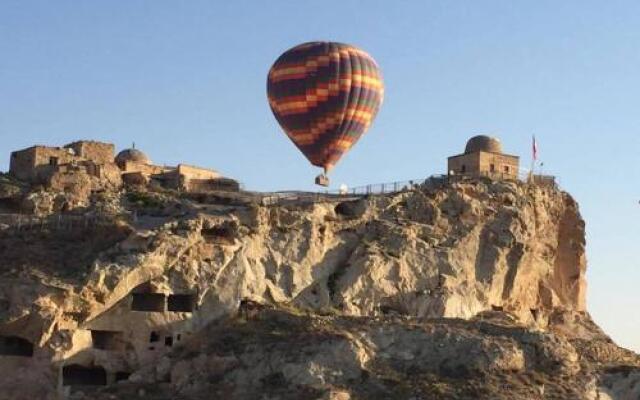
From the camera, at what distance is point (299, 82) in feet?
192

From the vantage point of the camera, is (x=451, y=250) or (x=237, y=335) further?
(x=451, y=250)

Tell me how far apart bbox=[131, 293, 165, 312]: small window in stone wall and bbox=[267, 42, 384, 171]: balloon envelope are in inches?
478

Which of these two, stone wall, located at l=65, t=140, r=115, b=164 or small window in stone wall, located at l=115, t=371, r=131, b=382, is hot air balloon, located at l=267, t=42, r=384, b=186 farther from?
small window in stone wall, located at l=115, t=371, r=131, b=382

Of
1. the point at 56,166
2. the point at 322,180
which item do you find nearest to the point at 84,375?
the point at 56,166

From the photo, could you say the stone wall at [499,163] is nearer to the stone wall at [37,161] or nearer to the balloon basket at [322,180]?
the balloon basket at [322,180]

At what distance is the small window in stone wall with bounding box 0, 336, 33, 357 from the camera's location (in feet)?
161

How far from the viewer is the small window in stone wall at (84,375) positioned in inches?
1933

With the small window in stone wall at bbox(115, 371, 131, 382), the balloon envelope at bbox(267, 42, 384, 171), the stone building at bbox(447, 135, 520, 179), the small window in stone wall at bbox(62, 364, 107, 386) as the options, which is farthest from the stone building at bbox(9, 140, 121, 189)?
the stone building at bbox(447, 135, 520, 179)

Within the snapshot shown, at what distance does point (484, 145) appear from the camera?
6500 cm

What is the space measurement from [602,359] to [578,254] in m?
13.8

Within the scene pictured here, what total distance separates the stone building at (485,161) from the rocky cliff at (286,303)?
7.74 ft

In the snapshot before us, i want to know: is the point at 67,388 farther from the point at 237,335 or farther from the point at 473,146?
the point at 473,146

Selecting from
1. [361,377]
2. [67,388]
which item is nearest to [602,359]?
[361,377]

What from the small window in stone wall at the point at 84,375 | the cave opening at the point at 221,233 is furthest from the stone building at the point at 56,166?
the small window in stone wall at the point at 84,375
